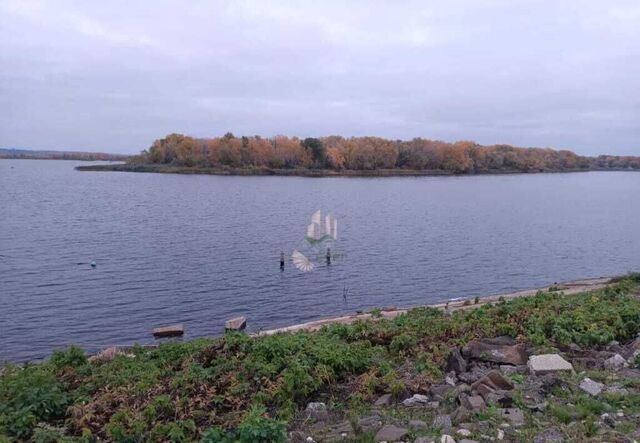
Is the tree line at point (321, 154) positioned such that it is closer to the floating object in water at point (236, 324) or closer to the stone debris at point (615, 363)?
the floating object in water at point (236, 324)

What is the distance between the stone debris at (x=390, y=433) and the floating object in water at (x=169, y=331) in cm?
1386

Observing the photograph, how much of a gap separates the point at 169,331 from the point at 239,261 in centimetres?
1223

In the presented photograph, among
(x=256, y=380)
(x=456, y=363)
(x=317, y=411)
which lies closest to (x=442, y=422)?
(x=317, y=411)

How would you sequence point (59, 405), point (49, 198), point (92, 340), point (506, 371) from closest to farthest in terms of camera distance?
point (59, 405), point (506, 371), point (92, 340), point (49, 198)

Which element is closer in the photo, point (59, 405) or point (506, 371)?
point (59, 405)

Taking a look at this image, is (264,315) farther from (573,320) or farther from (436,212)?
(436,212)

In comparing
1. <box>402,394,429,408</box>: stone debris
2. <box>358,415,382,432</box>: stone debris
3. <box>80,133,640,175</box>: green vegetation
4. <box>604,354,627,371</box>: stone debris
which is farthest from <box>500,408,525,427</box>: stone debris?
<box>80,133,640,175</box>: green vegetation

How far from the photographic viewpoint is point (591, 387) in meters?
7.15

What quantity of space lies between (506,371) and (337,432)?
3.10m

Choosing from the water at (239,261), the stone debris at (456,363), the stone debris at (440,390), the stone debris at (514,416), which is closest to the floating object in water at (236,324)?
the water at (239,261)

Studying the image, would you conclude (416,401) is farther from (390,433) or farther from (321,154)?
(321,154)

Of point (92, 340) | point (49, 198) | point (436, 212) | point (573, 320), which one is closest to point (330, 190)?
point (436, 212)

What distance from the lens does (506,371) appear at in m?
8.12

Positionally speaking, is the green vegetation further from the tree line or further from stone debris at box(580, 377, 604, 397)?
stone debris at box(580, 377, 604, 397)
